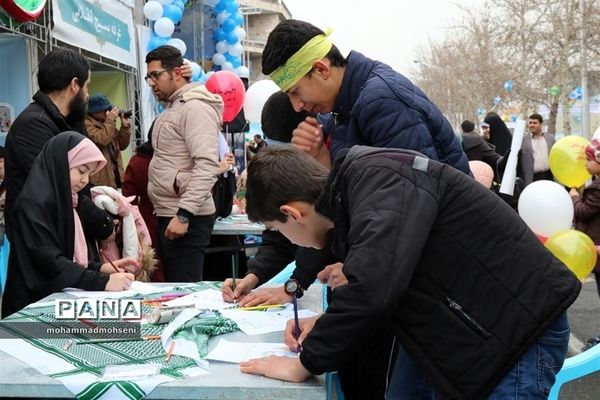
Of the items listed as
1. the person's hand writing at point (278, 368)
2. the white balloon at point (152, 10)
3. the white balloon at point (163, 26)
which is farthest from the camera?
the white balloon at point (163, 26)

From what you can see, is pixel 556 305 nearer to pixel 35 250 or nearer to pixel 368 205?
pixel 368 205

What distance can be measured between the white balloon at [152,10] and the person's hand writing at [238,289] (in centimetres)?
733

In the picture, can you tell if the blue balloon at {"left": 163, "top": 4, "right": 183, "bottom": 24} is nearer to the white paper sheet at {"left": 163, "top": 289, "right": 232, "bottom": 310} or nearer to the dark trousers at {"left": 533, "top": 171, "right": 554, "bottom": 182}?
the dark trousers at {"left": 533, "top": 171, "right": 554, "bottom": 182}

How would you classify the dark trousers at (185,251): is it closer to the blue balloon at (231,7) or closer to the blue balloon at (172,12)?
the blue balloon at (172,12)

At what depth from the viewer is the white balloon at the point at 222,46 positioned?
12.7 meters

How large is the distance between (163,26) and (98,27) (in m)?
1.85

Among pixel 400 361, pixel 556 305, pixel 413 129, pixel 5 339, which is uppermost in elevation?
pixel 413 129

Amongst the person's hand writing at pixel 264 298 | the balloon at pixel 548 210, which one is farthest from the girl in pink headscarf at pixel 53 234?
the balloon at pixel 548 210

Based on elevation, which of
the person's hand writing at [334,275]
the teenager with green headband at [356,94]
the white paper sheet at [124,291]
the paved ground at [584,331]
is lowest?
the paved ground at [584,331]

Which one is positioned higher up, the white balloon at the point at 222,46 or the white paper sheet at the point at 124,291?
the white balloon at the point at 222,46

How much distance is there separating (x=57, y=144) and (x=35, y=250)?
0.44 m

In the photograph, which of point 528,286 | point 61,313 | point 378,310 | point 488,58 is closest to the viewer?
point 378,310

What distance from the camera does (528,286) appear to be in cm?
143

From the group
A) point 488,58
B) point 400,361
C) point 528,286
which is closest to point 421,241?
point 528,286
